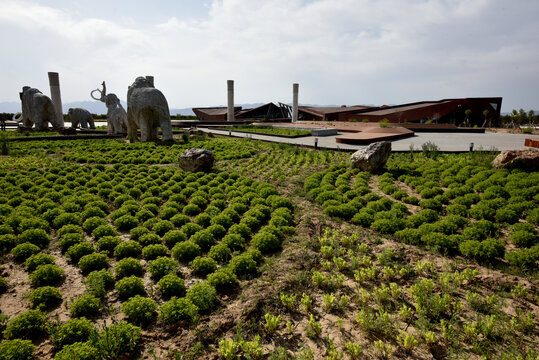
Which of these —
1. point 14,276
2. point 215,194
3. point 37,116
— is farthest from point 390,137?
point 37,116

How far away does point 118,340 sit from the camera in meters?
4.24

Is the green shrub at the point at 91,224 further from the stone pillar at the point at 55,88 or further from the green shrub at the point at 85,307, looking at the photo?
the stone pillar at the point at 55,88

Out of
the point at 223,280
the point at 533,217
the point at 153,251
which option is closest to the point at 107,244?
the point at 153,251

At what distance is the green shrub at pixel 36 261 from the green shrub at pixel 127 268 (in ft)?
5.16

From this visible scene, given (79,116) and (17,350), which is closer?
(17,350)

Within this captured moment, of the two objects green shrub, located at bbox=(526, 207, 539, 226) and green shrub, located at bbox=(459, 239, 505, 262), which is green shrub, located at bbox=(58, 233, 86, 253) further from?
green shrub, located at bbox=(526, 207, 539, 226)

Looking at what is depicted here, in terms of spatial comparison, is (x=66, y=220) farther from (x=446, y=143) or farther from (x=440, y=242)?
(x=446, y=143)

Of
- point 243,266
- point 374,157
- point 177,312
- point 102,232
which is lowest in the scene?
point 177,312

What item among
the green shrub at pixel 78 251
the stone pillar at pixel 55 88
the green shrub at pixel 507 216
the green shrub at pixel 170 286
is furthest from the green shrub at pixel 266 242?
the stone pillar at pixel 55 88

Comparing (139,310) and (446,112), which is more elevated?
(446,112)

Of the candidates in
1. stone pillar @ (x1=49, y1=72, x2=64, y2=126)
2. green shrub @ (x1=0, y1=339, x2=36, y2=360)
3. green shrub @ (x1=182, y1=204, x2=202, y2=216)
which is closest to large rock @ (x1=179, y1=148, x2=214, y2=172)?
green shrub @ (x1=182, y1=204, x2=202, y2=216)

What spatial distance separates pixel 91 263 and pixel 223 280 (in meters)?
2.99

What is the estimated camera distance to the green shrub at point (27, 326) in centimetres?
441

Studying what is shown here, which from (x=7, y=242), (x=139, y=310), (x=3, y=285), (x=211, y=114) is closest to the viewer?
(x=139, y=310)
